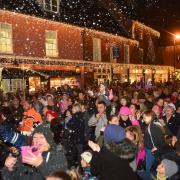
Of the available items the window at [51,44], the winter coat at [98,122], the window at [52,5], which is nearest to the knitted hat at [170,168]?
the winter coat at [98,122]

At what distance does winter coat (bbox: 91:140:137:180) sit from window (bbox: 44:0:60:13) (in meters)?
19.9

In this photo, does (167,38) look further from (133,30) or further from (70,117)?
(70,117)

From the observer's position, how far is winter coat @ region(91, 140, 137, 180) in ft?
12.9

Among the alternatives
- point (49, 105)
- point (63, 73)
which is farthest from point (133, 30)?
point (49, 105)

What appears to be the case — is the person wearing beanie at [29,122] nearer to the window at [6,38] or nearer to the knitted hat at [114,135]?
the knitted hat at [114,135]

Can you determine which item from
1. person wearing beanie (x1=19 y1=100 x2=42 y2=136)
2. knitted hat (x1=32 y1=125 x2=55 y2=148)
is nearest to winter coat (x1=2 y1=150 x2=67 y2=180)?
knitted hat (x1=32 y1=125 x2=55 y2=148)

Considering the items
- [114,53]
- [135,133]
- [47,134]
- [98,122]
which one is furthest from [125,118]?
[114,53]

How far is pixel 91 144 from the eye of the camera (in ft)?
15.1

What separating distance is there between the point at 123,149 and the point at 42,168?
3.02 ft

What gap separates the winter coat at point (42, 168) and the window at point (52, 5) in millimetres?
19453

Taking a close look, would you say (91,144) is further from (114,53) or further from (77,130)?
(114,53)

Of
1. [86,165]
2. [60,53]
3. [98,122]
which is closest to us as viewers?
[86,165]

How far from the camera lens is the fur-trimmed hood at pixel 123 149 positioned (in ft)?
13.4

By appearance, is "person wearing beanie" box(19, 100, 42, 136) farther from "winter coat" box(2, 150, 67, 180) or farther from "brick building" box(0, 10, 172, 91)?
"brick building" box(0, 10, 172, 91)
